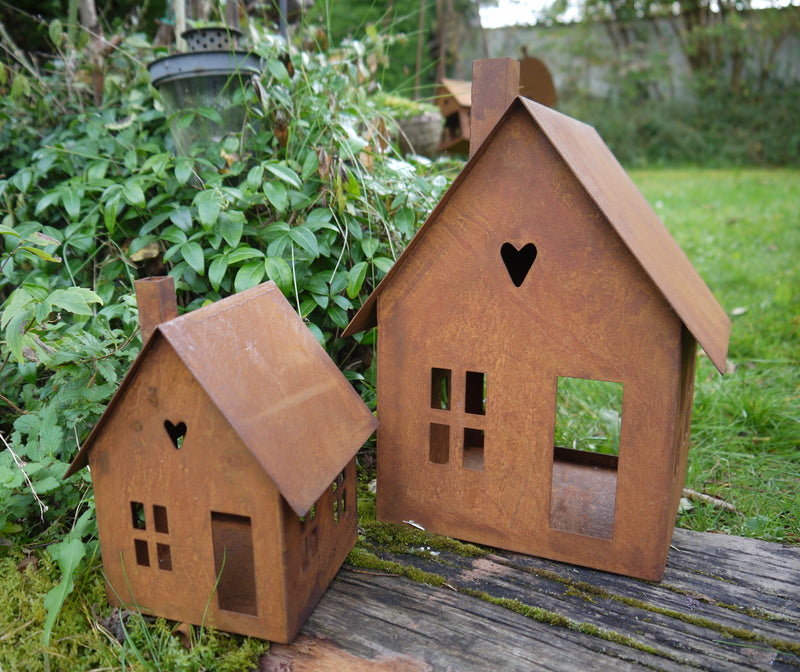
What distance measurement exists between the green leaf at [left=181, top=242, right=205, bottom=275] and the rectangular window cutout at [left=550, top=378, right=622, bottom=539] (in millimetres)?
1263

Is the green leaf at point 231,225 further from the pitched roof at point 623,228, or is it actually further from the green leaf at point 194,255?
the pitched roof at point 623,228

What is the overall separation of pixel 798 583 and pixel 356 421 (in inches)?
46.2

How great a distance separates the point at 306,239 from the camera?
2018mm

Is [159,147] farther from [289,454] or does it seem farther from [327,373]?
[289,454]

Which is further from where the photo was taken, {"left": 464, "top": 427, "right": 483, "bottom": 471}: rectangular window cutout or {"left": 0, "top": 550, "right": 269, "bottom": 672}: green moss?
{"left": 464, "top": 427, "right": 483, "bottom": 471}: rectangular window cutout

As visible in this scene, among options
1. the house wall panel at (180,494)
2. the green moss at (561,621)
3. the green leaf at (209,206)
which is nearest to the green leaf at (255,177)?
the green leaf at (209,206)

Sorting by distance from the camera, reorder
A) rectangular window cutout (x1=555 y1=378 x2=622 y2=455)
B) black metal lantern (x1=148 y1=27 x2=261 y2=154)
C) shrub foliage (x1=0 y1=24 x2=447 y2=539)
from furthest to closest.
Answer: rectangular window cutout (x1=555 y1=378 x2=622 y2=455) < black metal lantern (x1=148 y1=27 x2=261 y2=154) < shrub foliage (x1=0 y1=24 x2=447 y2=539)

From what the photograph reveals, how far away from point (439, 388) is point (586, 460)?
22.4 inches

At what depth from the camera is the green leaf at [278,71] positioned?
2.30 meters

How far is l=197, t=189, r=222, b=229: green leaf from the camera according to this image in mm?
1988

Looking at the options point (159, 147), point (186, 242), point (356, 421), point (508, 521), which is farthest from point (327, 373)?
point (159, 147)

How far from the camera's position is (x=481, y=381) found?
2.15m

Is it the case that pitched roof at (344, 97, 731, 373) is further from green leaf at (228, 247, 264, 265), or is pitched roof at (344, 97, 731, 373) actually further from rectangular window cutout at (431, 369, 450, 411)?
green leaf at (228, 247, 264, 265)

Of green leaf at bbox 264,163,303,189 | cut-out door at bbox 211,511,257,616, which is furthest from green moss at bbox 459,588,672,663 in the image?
green leaf at bbox 264,163,303,189
